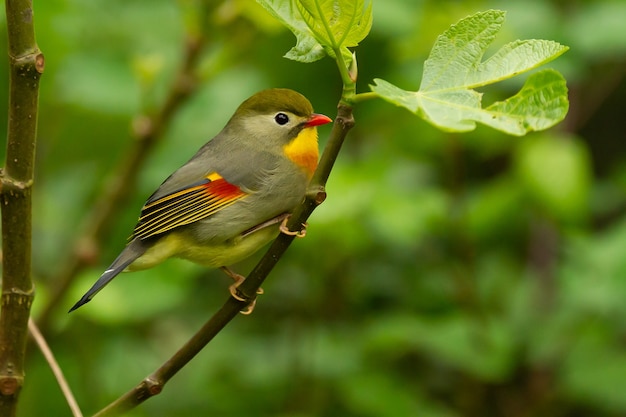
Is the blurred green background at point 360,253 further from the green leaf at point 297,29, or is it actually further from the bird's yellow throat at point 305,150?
the green leaf at point 297,29

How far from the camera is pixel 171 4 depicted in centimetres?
440

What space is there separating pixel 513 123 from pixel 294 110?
121 centimetres

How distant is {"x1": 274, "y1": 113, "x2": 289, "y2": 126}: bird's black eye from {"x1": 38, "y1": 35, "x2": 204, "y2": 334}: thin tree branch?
588mm

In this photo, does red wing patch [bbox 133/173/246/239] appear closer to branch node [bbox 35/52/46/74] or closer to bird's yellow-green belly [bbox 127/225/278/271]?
bird's yellow-green belly [bbox 127/225/278/271]

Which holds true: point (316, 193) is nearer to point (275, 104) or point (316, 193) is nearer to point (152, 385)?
point (152, 385)

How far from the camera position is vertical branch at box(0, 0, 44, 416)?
1262 millimetres

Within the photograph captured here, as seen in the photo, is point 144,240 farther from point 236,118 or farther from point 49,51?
point 49,51

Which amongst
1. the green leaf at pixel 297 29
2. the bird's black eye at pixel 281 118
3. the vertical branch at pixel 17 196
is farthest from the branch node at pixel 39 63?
the bird's black eye at pixel 281 118

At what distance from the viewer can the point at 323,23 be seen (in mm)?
1212

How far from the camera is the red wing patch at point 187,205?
2.09 meters

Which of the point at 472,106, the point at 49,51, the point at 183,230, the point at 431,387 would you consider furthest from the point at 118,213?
the point at 472,106

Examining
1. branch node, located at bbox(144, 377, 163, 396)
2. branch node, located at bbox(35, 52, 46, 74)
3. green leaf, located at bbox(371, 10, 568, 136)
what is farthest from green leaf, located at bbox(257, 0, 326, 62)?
branch node, located at bbox(144, 377, 163, 396)

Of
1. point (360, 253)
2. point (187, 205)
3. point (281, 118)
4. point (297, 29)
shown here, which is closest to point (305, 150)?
point (281, 118)

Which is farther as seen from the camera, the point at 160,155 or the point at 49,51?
the point at 160,155
